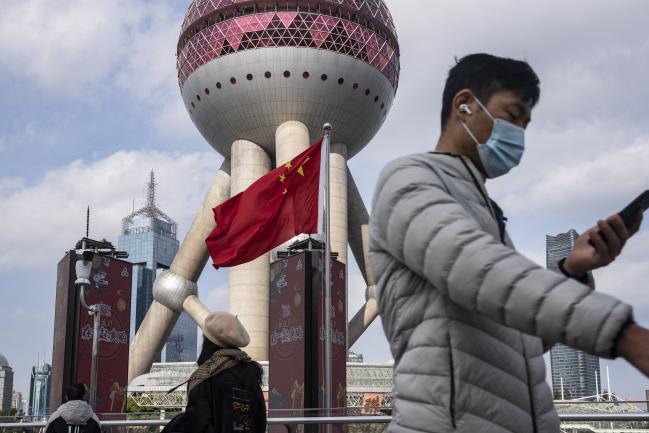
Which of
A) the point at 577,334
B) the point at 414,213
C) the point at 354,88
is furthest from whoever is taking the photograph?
the point at 354,88

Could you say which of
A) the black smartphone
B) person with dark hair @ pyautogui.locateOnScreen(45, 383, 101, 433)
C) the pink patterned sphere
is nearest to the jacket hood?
person with dark hair @ pyautogui.locateOnScreen(45, 383, 101, 433)

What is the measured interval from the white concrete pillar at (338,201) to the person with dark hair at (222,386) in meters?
31.6

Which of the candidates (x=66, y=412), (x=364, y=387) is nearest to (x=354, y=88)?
(x=364, y=387)

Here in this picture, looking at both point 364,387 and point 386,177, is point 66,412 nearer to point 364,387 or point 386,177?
point 386,177

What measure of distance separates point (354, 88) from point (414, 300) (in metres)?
38.6

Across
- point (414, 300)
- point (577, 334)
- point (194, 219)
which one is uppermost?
point (194, 219)

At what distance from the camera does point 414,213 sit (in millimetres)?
1853

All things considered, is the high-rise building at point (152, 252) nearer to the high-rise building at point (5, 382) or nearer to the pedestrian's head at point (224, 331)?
the high-rise building at point (5, 382)

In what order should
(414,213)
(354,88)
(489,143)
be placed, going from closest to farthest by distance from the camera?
1. (414,213)
2. (489,143)
3. (354,88)

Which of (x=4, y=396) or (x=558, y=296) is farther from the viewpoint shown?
(x=4, y=396)

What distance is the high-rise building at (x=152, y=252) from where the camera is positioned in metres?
160

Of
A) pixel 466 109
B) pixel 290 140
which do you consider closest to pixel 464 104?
pixel 466 109

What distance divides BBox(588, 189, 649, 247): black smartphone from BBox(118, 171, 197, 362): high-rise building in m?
154

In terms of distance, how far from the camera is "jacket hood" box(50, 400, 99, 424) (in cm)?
694
